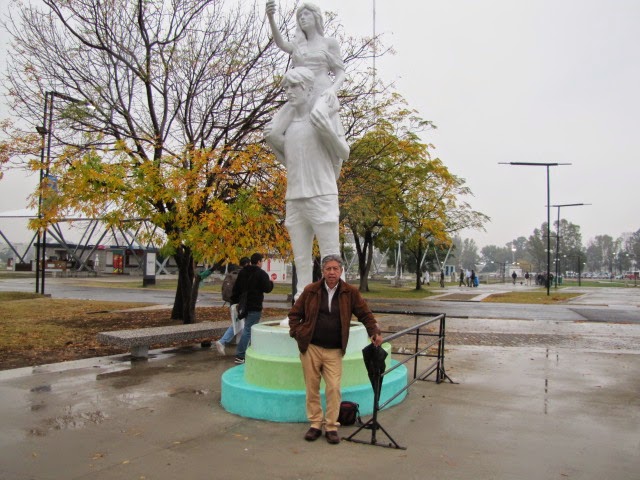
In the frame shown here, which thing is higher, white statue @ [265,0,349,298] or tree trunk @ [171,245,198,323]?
white statue @ [265,0,349,298]

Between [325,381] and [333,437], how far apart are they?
0.48 m

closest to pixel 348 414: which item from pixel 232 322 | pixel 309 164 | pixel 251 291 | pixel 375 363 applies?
pixel 375 363

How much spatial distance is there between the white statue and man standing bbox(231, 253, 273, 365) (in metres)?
1.84

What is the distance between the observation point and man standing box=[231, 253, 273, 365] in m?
8.17

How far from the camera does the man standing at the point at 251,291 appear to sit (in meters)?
8.17

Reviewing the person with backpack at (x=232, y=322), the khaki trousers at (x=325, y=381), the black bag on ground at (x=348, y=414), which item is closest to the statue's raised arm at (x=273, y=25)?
the person with backpack at (x=232, y=322)

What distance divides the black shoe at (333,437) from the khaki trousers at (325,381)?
0.11 feet

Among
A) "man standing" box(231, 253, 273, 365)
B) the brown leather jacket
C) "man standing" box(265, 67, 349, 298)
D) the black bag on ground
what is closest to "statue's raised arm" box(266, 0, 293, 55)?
"man standing" box(265, 67, 349, 298)

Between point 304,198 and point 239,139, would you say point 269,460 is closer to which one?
point 304,198

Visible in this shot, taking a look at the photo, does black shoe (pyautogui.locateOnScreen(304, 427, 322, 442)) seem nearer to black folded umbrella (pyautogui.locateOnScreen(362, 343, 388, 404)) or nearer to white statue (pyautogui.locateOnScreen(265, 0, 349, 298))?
black folded umbrella (pyautogui.locateOnScreen(362, 343, 388, 404))

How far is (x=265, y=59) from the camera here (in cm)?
1399

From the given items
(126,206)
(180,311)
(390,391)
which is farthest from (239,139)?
(390,391)

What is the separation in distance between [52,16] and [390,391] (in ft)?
41.4

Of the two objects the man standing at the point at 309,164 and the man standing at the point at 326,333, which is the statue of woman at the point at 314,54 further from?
the man standing at the point at 326,333
